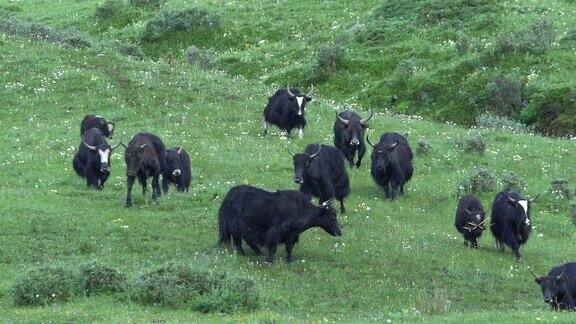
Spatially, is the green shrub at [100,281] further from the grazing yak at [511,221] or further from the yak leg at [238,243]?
the grazing yak at [511,221]

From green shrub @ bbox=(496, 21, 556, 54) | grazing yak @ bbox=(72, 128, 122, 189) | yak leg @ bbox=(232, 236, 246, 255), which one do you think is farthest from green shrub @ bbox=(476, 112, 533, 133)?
yak leg @ bbox=(232, 236, 246, 255)

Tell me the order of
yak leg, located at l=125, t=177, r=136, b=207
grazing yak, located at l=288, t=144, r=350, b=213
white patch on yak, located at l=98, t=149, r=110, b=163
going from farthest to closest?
1. white patch on yak, located at l=98, t=149, r=110, b=163
2. yak leg, located at l=125, t=177, r=136, b=207
3. grazing yak, located at l=288, t=144, r=350, b=213

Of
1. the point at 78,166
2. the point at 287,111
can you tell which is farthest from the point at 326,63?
the point at 78,166

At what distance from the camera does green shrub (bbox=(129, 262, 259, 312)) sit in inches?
656

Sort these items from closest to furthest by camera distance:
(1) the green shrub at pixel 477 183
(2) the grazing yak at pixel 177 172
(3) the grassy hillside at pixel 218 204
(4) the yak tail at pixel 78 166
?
(3) the grassy hillside at pixel 218 204, (2) the grazing yak at pixel 177 172, (4) the yak tail at pixel 78 166, (1) the green shrub at pixel 477 183

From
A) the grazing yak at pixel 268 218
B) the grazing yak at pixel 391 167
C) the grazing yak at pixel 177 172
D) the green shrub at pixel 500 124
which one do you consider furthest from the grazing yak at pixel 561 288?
the green shrub at pixel 500 124

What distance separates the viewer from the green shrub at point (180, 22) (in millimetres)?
55031

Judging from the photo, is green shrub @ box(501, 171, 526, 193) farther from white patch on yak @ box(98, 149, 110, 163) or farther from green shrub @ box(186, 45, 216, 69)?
green shrub @ box(186, 45, 216, 69)

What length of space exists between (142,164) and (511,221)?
867 cm

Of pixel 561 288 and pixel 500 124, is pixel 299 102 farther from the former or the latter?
pixel 561 288

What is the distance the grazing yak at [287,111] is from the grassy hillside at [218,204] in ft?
1.92

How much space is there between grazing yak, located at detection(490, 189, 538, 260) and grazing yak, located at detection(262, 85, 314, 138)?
31.2ft

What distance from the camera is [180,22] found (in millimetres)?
55188

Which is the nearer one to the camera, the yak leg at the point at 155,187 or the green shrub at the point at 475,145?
the yak leg at the point at 155,187
